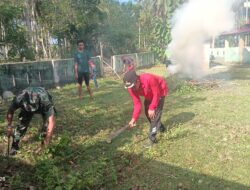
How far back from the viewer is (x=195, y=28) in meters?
17.1

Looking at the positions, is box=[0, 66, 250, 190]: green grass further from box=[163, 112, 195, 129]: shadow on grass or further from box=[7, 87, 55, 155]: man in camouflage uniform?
box=[7, 87, 55, 155]: man in camouflage uniform

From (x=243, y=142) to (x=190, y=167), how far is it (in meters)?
1.76

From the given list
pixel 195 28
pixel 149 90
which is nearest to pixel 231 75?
pixel 195 28

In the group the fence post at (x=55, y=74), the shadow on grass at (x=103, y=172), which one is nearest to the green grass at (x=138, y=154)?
the shadow on grass at (x=103, y=172)

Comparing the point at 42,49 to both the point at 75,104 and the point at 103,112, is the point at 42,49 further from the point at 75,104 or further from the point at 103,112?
the point at 103,112

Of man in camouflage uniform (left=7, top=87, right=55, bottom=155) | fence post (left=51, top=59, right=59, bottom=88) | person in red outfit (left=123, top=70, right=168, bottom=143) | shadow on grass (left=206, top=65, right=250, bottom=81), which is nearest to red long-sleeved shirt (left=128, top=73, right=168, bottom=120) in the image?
person in red outfit (left=123, top=70, right=168, bottom=143)

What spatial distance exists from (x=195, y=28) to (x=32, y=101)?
13038mm

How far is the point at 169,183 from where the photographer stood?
5.22 meters

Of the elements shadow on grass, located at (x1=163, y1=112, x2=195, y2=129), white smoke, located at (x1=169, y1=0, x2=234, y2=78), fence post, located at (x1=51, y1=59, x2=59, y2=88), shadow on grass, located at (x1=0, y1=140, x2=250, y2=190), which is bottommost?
shadow on grass, located at (x1=0, y1=140, x2=250, y2=190)

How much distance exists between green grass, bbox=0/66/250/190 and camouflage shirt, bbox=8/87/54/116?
85 centimetres

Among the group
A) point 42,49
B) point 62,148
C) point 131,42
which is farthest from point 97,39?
point 62,148

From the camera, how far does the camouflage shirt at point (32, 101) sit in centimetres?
572

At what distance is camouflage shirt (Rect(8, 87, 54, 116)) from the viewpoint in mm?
5719

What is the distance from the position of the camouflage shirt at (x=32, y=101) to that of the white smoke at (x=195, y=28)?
12.3 meters
